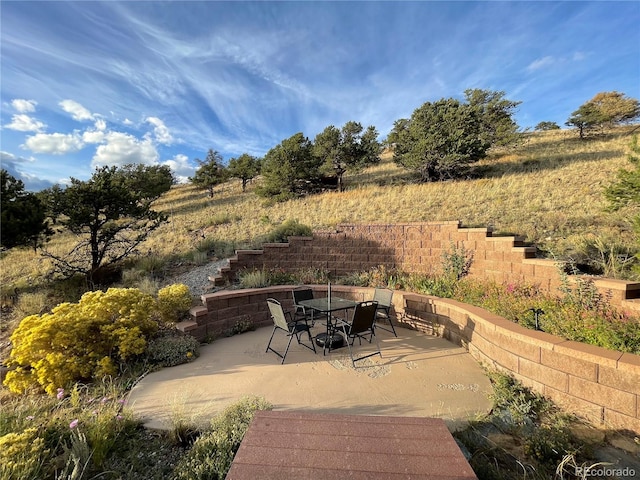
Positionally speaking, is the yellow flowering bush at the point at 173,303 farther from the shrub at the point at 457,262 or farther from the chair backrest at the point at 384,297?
the shrub at the point at 457,262

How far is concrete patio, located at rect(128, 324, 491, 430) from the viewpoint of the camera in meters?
3.05

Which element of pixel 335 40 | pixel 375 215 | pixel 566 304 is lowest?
pixel 566 304

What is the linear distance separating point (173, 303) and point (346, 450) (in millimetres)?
4149

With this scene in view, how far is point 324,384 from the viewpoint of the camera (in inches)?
142

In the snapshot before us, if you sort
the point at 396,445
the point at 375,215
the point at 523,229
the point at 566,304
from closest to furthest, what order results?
1. the point at 396,445
2. the point at 566,304
3. the point at 523,229
4. the point at 375,215

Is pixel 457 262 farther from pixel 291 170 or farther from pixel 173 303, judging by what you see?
pixel 291 170

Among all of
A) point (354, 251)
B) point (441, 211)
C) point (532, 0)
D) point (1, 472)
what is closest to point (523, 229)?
point (441, 211)

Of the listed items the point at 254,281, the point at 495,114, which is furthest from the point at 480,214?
the point at 495,114

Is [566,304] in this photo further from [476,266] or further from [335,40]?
[335,40]

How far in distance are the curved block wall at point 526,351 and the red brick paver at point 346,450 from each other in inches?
71.4

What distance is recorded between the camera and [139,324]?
433 centimetres

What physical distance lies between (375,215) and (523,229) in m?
4.63

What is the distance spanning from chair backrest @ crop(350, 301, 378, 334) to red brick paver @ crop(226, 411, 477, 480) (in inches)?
77.5

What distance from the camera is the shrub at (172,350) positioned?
4211 millimetres
